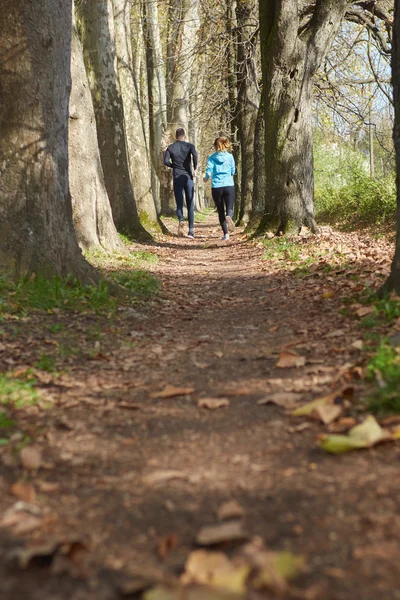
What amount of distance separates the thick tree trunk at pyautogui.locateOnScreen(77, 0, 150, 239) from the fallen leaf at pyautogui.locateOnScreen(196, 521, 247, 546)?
10.8 meters

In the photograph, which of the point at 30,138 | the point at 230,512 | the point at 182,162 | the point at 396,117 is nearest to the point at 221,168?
the point at 182,162

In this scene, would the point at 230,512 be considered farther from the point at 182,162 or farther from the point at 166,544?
the point at 182,162

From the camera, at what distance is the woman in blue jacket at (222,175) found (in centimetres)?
1392

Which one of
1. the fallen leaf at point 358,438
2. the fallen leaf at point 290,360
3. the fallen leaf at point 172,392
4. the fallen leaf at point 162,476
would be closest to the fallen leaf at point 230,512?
the fallen leaf at point 162,476

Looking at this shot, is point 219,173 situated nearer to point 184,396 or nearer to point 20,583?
point 184,396

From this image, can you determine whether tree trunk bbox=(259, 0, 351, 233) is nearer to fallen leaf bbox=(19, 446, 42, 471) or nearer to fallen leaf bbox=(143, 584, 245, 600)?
fallen leaf bbox=(19, 446, 42, 471)

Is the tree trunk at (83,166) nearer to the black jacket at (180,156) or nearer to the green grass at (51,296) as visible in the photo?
the green grass at (51,296)

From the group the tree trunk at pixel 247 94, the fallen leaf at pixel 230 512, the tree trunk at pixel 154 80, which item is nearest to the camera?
the fallen leaf at pixel 230 512

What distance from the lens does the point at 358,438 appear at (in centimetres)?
275

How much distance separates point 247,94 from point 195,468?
1765 cm

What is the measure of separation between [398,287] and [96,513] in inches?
129

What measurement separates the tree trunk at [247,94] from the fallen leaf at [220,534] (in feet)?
53.0

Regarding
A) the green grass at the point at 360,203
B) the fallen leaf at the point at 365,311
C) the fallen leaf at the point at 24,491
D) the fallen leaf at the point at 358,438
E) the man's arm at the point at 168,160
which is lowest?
the fallen leaf at the point at 24,491

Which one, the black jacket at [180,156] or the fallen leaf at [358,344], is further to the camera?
the black jacket at [180,156]
